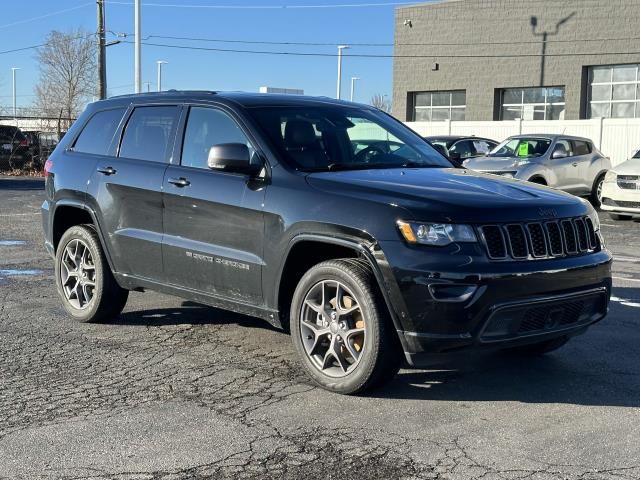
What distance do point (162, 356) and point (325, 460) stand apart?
7.08 feet

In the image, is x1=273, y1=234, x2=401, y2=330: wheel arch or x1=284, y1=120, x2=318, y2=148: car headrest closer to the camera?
x1=273, y1=234, x2=401, y2=330: wheel arch

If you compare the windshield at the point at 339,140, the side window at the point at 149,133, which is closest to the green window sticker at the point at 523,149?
the windshield at the point at 339,140

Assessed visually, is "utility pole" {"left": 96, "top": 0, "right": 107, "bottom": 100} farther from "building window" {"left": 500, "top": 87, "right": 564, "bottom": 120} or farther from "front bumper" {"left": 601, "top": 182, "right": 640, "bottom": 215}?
"front bumper" {"left": 601, "top": 182, "right": 640, "bottom": 215}

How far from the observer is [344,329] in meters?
4.79

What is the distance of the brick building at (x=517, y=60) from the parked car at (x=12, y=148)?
58.6 ft

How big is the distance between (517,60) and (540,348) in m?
30.6

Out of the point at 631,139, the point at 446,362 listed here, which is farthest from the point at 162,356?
the point at 631,139

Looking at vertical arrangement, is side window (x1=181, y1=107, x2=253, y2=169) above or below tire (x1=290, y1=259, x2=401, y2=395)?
above

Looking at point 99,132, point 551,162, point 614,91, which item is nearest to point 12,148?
point 551,162

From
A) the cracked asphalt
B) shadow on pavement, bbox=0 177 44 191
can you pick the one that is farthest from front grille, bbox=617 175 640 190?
shadow on pavement, bbox=0 177 44 191

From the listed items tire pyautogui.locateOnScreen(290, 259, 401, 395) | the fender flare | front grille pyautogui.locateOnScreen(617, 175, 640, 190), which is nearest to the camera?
tire pyautogui.locateOnScreen(290, 259, 401, 395)

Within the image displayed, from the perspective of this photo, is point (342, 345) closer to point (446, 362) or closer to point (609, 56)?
point (446, 362)

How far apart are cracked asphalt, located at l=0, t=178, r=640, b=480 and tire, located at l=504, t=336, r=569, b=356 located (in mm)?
75

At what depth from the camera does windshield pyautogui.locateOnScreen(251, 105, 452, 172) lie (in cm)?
539
